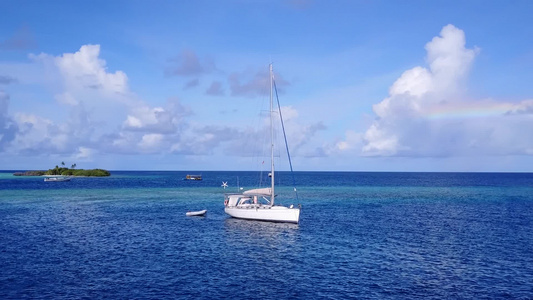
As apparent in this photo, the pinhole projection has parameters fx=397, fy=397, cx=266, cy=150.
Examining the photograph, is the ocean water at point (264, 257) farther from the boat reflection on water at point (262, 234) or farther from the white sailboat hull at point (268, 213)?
the white sailboat hull at point (268, 213)

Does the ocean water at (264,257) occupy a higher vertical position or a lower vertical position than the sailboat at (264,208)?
lower

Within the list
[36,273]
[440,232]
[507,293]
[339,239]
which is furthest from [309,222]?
[36,273]

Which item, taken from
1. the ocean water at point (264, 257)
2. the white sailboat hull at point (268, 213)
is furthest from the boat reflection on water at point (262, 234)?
the white sailboat hull at point (268, 213)

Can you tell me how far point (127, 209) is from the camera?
82438 mm

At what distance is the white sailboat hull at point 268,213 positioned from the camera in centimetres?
6178

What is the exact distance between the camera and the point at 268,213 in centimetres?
6319

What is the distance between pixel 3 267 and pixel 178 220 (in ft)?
108

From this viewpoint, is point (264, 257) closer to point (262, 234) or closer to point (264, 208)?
point (262, 234)

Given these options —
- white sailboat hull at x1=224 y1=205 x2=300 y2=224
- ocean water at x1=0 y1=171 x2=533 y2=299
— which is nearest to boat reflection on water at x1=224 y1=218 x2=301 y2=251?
ocean water at x1=0 y1=171 x2=533 y2=299

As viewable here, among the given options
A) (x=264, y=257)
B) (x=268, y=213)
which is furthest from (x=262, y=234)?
(x=264, y=257)

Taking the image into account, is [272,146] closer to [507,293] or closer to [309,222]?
[309,222]

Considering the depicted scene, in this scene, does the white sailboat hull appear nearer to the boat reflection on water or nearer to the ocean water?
the boat reflection on water

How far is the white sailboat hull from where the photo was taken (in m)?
61.8

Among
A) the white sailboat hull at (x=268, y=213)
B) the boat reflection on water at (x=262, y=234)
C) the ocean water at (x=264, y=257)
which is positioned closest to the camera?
the ocean water at (x=264, y=257)
